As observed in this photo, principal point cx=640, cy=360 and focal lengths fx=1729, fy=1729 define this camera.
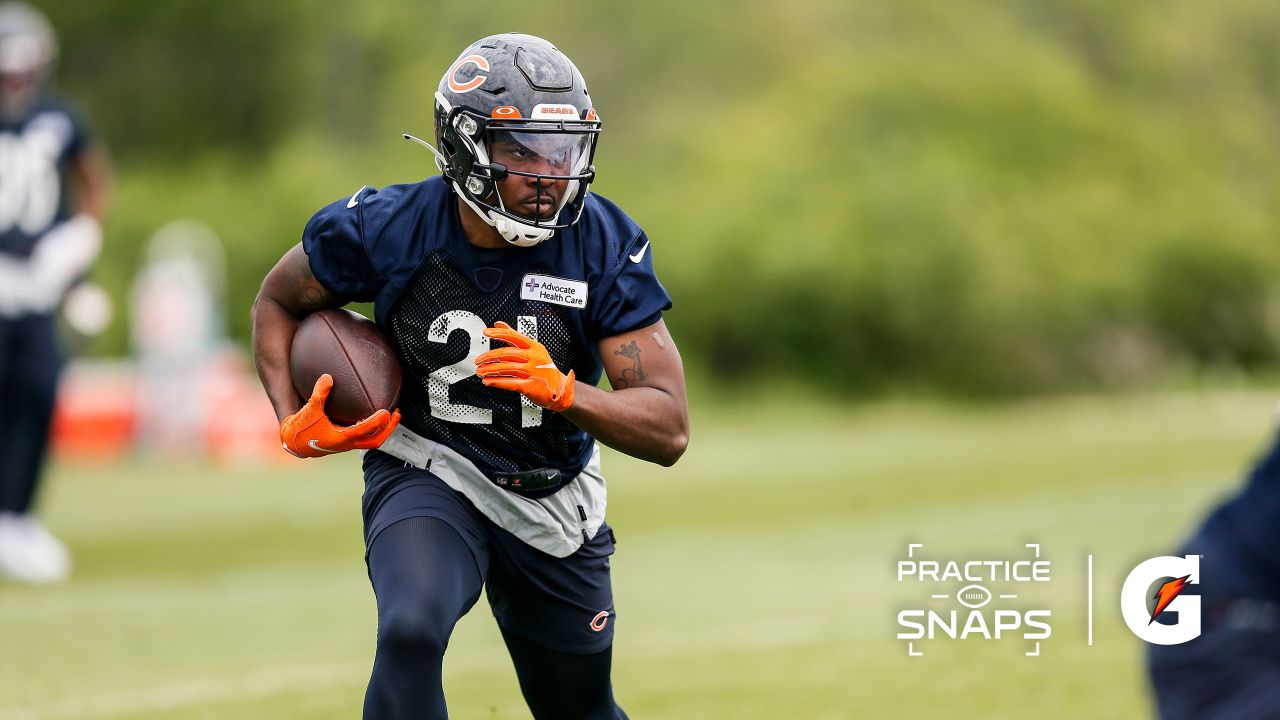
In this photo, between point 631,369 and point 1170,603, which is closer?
point 1170,603

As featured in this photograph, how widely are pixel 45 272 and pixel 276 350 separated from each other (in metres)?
4.55

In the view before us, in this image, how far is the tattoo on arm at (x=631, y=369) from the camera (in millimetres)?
3836

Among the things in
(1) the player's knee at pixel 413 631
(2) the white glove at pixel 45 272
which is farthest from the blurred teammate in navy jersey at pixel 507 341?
(2) the white glove at pixel 45 272

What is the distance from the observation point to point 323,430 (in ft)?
12.5

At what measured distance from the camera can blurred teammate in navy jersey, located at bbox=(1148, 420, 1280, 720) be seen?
2.84 metres

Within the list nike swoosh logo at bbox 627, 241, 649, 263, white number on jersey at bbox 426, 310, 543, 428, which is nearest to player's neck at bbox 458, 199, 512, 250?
white number on jersey at bbox 426, 310, 543, 428

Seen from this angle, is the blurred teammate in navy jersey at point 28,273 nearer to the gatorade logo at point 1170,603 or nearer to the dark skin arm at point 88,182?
the dark skin arm at point 88,182

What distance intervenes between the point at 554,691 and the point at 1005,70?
24.1m

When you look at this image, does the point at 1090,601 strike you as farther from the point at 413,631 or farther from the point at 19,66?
the point at 19,66

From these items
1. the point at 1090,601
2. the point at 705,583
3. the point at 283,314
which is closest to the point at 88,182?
the point at 705,583

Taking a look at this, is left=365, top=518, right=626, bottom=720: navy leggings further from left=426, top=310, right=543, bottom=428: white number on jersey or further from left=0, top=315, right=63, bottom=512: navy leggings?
left=0, top=315, right=63, bottom=512: navy leggings

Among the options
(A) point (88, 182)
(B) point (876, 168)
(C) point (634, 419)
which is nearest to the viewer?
(C) point (634, 419)

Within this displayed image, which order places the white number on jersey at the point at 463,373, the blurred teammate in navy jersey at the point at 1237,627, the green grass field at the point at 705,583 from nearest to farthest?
the blurred teammate in navy jersey at the point at 1237,627 → the white number on jersey at the point at 463,373 → the green grass field at the point at 705,583

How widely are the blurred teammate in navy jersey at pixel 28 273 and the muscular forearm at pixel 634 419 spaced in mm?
5125
